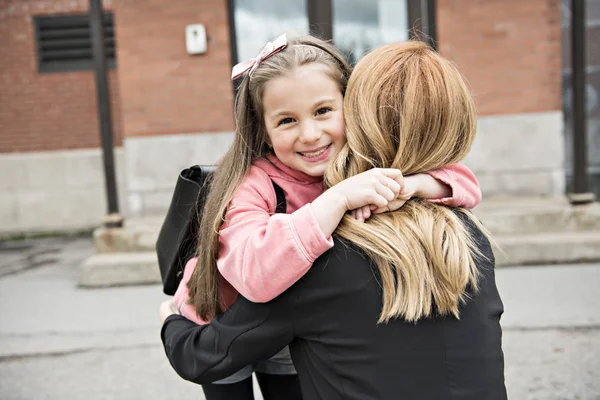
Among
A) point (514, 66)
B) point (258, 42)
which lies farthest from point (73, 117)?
point (514, 66)

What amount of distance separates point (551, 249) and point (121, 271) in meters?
3.47

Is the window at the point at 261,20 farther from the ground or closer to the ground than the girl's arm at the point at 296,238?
farther from the ground

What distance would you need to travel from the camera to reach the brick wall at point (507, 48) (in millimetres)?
6035

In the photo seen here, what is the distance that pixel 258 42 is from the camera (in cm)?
655

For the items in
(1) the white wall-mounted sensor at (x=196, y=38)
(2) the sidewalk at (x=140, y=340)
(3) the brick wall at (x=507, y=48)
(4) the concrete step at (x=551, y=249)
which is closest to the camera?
(2) the sidewalk at (x=140, y=340)

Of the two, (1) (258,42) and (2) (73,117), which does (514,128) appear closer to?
(1) (258,42)

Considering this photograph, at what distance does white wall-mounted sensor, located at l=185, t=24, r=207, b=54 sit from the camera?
20.3ft

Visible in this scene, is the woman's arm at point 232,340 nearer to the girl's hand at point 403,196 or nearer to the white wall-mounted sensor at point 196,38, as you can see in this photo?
the girl's hand at point 403,196

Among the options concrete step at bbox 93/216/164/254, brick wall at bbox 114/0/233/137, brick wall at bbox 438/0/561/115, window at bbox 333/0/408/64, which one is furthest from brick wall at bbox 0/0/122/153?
brick wall at bbox 438/0/561/115

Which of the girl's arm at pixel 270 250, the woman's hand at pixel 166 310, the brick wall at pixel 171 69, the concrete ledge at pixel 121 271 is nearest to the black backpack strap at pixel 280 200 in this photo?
the girl's arm at pixel 270 250

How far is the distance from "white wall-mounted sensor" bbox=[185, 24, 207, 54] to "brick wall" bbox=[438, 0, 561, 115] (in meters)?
2.21

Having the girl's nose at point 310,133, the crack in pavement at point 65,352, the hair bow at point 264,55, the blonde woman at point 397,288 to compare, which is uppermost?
the hair bow at point 264,55

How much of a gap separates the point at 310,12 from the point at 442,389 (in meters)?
2.82

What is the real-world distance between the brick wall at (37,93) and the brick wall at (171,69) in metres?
2.43
